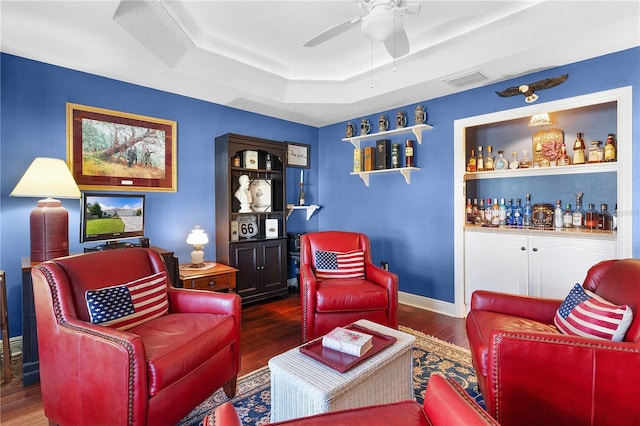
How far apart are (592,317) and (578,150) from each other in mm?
1969

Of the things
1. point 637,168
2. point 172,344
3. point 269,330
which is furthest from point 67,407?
point 637,168

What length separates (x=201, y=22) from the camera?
8.45 feet

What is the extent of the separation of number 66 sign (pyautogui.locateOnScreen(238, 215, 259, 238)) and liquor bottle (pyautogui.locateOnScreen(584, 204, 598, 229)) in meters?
3.43

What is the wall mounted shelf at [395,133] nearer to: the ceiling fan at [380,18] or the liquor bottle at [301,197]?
the liquor bottle at [301,197]

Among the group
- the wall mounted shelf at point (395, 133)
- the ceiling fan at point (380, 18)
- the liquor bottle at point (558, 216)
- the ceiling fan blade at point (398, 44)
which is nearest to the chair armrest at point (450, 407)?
the ceiling fan at point (380, 18)

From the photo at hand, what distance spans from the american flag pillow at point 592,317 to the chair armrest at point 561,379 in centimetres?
13

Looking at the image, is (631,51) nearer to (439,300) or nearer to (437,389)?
(439,300)

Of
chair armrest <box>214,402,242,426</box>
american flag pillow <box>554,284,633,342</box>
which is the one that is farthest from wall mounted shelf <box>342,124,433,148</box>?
chair armrest <box>214,402,242,426</box>

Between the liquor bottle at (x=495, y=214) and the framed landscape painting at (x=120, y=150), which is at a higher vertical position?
the framed landscape painting at (x=120, y=150)

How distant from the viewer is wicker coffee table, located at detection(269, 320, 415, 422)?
1319 mm

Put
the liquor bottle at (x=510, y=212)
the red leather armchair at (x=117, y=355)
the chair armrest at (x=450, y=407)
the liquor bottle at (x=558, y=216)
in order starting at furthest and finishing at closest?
the liquor bottle at (x=510, y=212) → the liquor bottle at (x=558, y=216) → the red leather armchair at (x=117, y=355) → the chair armrest at (x=450, y=407)

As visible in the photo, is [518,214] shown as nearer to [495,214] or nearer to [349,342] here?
[495,214]

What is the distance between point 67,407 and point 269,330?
165cm

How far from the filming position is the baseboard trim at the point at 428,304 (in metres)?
3.46
